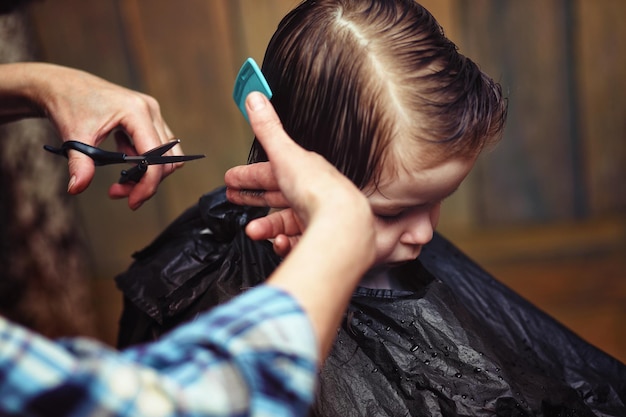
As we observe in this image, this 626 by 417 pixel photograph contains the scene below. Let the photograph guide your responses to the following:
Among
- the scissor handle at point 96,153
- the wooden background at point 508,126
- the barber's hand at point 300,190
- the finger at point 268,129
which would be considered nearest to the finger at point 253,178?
the barber's hand at point 300,190

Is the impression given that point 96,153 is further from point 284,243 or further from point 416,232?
point 416,232

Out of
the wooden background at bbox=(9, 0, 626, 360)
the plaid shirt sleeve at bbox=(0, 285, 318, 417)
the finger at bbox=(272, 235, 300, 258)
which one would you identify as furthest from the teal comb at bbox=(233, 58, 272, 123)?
the wooden background at bbox=(9, 0, 626, 360)

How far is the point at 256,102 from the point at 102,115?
0.45 metres

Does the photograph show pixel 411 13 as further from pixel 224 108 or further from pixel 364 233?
pixel 224 108

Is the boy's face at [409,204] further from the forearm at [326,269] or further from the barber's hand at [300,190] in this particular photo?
the forearm at [326,269]

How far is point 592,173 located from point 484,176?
485mm

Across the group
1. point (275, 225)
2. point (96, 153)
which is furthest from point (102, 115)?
point (275, 225)

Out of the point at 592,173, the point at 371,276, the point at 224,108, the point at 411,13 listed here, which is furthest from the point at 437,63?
the point at 592,173

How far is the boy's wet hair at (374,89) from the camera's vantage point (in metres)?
1.08

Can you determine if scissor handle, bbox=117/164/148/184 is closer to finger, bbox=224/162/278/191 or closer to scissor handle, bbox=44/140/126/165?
scissor handle, bbox=44/140/126/165

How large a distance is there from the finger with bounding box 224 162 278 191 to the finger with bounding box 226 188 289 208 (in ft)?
0.04

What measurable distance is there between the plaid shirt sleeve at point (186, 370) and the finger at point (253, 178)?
15.3 inches

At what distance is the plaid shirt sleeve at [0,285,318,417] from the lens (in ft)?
1.71

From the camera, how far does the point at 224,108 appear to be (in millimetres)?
2766
